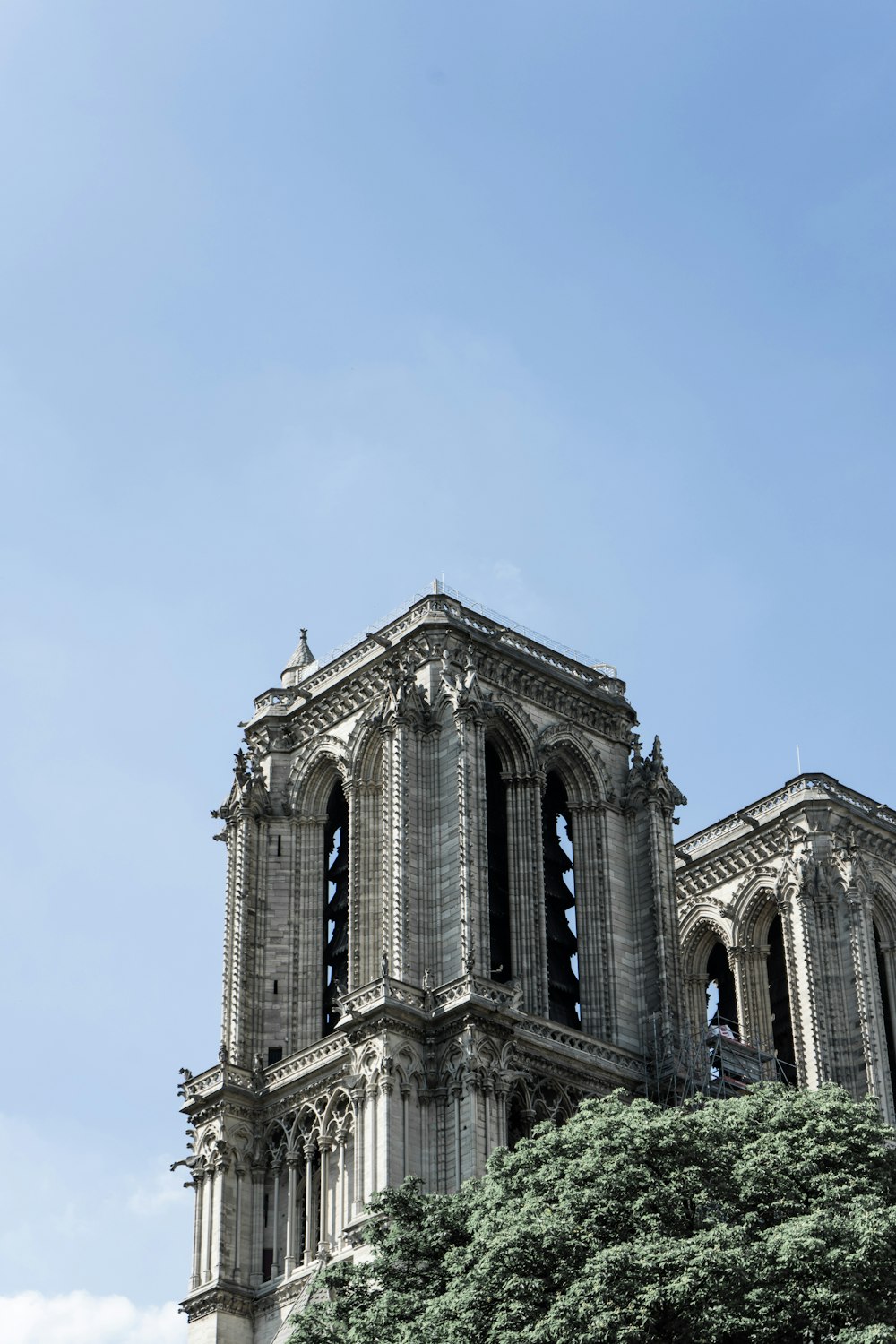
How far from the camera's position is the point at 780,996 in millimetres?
81000

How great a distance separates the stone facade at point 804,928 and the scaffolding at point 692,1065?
2121 mm

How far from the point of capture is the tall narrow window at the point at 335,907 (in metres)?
68.5

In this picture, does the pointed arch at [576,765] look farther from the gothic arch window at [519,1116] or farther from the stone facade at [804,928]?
the gothic arch window at [519,1116]

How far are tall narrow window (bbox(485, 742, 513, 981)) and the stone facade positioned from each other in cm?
922

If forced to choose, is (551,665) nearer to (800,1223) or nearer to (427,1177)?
(427,1177)

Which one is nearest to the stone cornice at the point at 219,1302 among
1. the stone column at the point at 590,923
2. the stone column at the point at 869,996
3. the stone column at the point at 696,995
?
the stone column at the point at 590,923

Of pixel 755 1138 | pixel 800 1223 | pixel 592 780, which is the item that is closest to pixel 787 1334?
pixel 800 1223

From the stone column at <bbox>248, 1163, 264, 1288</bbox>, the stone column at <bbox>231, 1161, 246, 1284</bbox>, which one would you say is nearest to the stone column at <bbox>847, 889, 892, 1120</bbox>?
the stone column at <bbox>248, 1163, 264, 1288</bbox>

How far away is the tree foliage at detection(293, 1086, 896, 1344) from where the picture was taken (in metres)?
45.4

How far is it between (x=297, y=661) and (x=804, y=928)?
1672cm

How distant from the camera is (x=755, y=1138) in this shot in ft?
169

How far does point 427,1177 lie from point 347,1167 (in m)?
2.37

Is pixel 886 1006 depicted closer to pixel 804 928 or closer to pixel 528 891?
pixel 804 928

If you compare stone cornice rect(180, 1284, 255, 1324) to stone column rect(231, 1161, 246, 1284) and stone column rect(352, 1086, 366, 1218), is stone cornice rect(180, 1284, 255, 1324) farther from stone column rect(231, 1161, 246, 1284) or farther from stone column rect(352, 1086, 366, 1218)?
stone column rect(352, 1086, 366, 1218)
